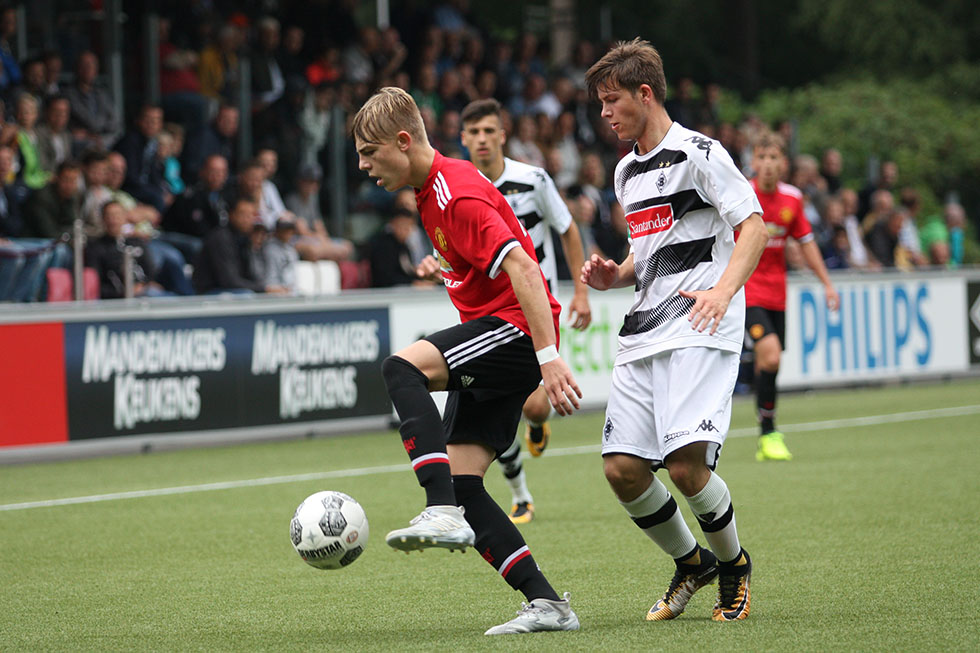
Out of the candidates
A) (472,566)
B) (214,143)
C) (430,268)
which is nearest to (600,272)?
(430,268)

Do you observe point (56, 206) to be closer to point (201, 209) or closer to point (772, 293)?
point (201, 209)

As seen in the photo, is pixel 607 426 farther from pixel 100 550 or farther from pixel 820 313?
pixel 820 313

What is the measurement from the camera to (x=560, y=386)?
15.6ft

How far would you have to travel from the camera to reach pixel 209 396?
521 inches

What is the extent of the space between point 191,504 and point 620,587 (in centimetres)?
428

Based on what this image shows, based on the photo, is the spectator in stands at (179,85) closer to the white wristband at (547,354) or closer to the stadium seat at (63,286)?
the stadium seat at (63,286)

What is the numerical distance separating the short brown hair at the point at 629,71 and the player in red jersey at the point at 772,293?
20.3 ft

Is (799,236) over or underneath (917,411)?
over

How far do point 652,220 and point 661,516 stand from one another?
1.14m

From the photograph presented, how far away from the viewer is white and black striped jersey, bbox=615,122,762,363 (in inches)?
210

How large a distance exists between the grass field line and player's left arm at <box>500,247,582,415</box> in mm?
5958

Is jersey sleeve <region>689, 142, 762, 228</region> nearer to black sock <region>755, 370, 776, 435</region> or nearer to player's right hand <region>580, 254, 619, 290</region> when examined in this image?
player's right hand <region>580, 254, 619, 290</region>

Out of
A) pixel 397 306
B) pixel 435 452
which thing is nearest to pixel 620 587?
pixel 435 452

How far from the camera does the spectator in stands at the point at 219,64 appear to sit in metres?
17.4
